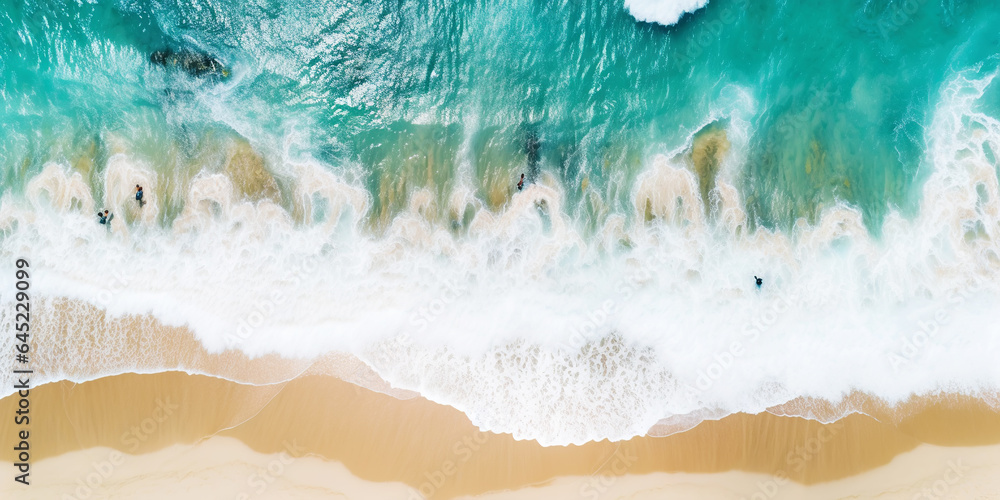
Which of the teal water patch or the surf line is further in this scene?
the teal water patch

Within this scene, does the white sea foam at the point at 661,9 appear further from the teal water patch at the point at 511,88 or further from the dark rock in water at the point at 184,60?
the dark rock in water at the point at 184,60

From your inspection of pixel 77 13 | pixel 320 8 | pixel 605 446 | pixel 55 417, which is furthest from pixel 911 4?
pixel 55 417

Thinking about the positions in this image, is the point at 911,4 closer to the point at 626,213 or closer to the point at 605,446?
the point at 626,213

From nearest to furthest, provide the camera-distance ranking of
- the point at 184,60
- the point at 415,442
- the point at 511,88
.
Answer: the point at 415,442, the point at 184,60, the point at 511,88

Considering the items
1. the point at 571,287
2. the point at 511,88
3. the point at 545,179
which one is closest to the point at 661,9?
the point at 511,88

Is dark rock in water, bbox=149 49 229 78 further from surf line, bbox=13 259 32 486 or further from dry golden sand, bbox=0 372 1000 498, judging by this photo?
dry golden sand, bbox=0 372 1000 498

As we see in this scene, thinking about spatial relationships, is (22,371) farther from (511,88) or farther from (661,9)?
(661,9)

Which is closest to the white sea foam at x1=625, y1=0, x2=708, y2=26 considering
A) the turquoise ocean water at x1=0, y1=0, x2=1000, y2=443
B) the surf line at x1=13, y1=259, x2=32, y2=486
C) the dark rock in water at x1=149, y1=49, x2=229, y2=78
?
the turquoise ocean water at x1=0, y1=0, x2=1000, y2=443
